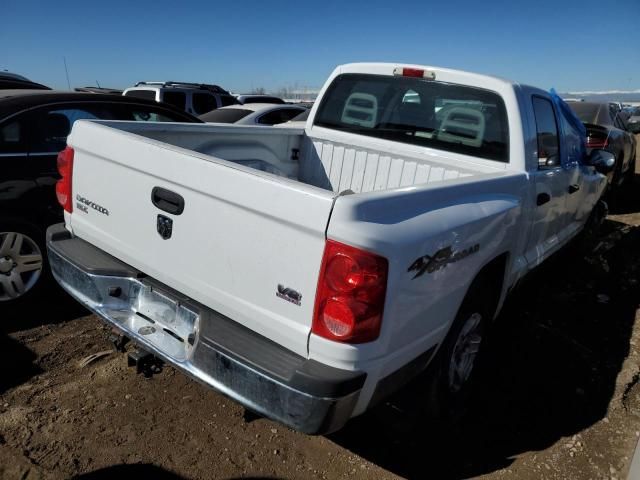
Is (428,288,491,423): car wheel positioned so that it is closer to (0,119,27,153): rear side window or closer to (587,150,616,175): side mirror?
(587,150,616,175): side mirror

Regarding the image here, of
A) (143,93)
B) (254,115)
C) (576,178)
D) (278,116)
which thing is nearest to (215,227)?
(576,178)

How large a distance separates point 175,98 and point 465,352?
10044mm

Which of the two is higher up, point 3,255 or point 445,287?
point 445,287

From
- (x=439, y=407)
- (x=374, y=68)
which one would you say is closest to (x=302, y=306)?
(x=439, y=407)

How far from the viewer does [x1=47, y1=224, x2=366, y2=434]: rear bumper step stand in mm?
1751

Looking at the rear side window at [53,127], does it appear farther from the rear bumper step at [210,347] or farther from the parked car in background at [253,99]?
the parked car in background at [253,99]

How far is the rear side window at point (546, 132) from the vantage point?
3.28m

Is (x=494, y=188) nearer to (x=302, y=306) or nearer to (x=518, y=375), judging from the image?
(x=302, y=306)

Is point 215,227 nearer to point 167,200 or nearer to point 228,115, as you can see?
point 167,200

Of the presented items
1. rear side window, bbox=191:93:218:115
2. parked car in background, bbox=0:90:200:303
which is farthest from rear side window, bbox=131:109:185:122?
rear side window, bbox=191:93:218:115

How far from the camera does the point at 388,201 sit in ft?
5.86

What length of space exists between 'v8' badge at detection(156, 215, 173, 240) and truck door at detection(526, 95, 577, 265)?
7.46 ft

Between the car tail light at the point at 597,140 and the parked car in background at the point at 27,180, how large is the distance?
299 inches

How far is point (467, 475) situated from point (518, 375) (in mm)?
1150
